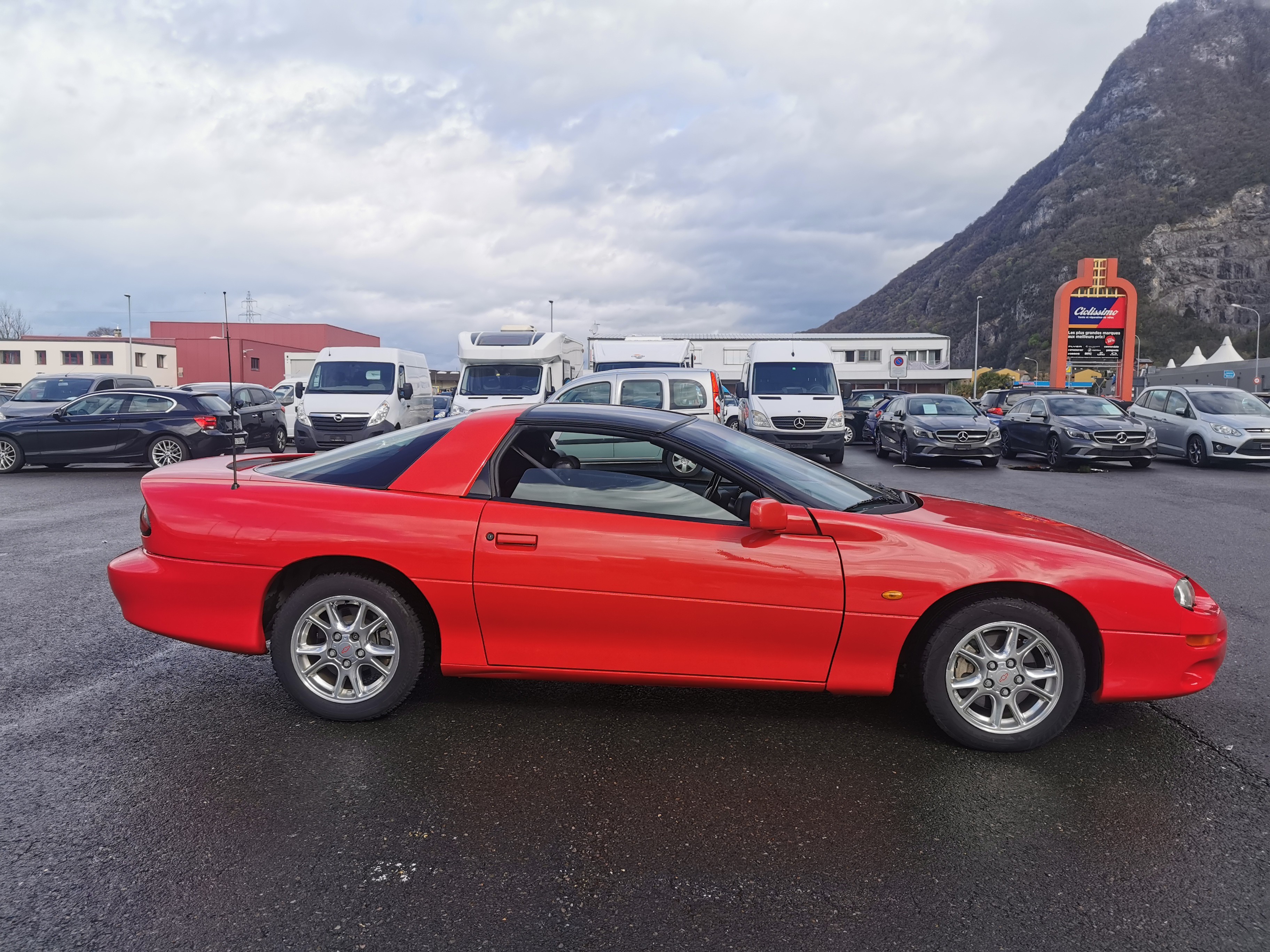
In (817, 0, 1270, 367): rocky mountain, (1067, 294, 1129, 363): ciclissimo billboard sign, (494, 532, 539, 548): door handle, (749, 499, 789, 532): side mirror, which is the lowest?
(494, 532, 539, 548): door handle

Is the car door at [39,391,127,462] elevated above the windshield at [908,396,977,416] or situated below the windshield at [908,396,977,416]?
below

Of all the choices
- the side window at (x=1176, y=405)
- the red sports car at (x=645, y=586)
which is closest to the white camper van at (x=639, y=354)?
the side window at (x=1176, y=405)

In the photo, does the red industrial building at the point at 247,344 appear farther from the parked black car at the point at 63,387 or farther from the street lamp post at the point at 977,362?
the street lamp post at the point at 977,362

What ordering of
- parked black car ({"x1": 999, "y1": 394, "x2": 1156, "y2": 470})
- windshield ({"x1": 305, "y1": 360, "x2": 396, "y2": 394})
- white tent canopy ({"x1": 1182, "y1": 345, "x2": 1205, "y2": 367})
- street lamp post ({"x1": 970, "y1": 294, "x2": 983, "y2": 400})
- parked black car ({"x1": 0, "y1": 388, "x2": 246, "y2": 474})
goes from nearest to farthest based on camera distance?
parked black car ({"x1": 0, "y1": 388, "x2": 246, "y2": 474}) → parked black car ({"x1": 999, "y1": 394, "x2": 1156, "y2": 470}) → windshield ({"x1": 305, "y1": 360, "x2": 396, "y2": 394}) → street lamp post ({"x1": 970, "y1": 294, "x2": 983, "y2": 400}) → white tent canopy ({"x1": 1182, "y1": 345, "x2": 1205, "y2": 367})

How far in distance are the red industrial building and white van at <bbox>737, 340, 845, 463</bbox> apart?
4395 centimetres

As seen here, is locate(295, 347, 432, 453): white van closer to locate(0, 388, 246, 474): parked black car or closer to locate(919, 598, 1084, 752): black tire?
locate(0, 388, 246, 474): parked black car

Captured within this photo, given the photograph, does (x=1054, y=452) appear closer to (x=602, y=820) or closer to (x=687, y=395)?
(x=687, y=395)

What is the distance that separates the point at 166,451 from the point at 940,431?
45.4ft

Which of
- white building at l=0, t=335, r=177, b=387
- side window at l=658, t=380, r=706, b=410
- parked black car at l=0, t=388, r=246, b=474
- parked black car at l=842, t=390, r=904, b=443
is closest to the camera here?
parked black car at l=0, t=388, r=246, b=474

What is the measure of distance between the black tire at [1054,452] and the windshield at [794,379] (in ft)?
13.5

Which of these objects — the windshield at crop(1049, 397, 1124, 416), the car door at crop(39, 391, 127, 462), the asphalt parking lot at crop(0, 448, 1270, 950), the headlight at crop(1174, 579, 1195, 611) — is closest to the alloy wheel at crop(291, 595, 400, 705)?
the asphalt parking lot at crop(0, 448, 1270, 950)

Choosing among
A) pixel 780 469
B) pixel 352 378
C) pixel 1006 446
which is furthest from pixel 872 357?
pixel 780 469

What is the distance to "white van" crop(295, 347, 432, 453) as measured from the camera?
1755 cm

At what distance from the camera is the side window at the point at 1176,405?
57.2ft
